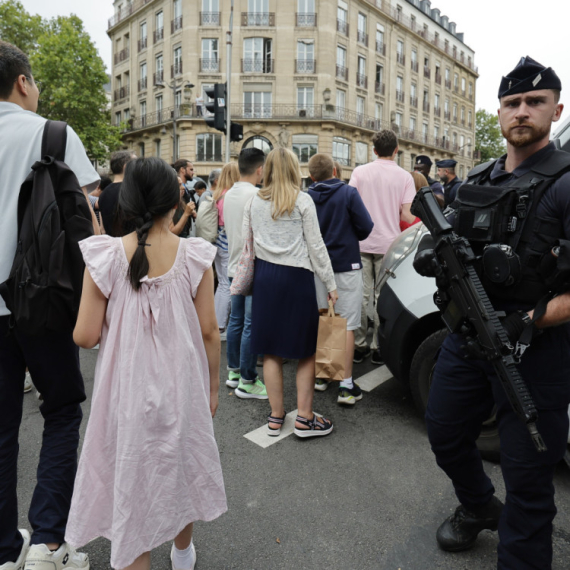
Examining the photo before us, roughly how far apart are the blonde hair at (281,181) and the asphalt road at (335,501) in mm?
1600

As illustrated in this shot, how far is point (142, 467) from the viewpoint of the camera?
178cm

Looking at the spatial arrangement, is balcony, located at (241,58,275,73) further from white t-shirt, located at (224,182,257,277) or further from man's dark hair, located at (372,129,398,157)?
white t-shirt, located at (224,182,257,277)

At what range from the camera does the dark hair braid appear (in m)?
1.73

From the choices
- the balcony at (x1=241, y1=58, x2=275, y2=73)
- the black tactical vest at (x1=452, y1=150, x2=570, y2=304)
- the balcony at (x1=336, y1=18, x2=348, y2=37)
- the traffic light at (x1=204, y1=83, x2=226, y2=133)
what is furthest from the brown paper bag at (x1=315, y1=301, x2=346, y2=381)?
the balcony at (x1=336, y1=18, x2=348, y2=37)

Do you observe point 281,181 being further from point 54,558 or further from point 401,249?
point 54,558

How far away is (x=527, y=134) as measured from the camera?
1913 millimetres

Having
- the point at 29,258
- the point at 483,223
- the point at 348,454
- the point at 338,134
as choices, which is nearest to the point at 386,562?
the point at 348,454

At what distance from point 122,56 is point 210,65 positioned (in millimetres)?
12115

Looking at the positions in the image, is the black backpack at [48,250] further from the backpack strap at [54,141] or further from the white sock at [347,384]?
the white sock at [347,384]

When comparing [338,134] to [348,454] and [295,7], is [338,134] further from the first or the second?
[348,454]

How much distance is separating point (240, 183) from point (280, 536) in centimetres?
292

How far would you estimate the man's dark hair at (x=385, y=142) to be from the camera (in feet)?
15.1

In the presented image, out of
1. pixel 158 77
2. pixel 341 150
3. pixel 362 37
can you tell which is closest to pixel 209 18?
pixel 158 77

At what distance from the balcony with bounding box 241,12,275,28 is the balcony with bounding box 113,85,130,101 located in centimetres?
1265
